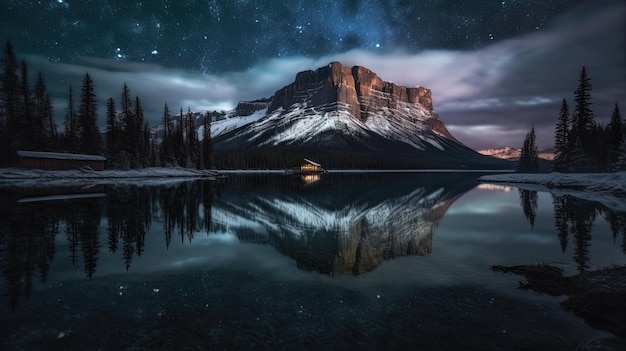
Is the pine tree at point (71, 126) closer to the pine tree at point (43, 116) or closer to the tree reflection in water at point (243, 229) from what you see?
the pine tree at point (43, 116)

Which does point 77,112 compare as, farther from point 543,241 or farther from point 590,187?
point 590,187

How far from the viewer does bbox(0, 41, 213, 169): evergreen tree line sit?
6338cm

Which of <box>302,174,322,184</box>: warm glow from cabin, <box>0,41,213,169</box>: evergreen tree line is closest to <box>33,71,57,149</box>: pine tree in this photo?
<box>0,41,213,169</box>: evergreen tree line

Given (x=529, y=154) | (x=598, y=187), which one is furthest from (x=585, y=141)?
(x=529, y=154)

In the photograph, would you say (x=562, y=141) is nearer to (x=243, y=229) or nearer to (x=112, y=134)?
(x=243, y=229)

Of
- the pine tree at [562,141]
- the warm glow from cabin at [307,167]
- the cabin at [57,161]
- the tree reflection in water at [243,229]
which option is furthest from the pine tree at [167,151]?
the pine tree at [562,141]

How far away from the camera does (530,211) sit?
28.8 metres

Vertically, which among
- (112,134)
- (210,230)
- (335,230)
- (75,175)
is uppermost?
(112,134)

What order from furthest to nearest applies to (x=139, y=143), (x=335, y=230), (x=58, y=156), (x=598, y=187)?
(x=139, y=143), (x=58, y=156), (x=598, y=187), (x=335, y=230)

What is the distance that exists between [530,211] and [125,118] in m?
90.8

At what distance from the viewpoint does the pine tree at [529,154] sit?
4520 inches

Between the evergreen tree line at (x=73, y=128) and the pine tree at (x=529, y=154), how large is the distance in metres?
121

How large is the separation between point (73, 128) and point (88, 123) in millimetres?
9238

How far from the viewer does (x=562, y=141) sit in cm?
7581
